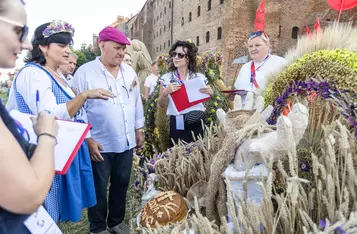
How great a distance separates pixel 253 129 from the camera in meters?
1.16

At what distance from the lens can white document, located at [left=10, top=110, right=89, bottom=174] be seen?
130 cm

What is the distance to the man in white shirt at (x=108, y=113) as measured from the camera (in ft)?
7.94

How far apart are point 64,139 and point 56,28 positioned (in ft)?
2.82

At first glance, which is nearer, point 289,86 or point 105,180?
point 289,86

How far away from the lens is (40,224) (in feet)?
3.07

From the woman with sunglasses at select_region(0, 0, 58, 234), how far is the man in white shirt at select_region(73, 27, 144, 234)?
1.48 meters

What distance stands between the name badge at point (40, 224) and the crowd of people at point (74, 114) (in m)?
0.02

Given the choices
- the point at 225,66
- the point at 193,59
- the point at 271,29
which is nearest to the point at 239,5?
the point at 271,29

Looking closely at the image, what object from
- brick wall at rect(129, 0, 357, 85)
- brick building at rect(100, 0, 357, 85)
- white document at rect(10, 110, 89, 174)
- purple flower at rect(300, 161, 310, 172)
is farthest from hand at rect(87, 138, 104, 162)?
brick wall at rect(129, 0, 357, 85)

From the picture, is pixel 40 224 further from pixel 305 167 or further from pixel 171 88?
pixel 171 88

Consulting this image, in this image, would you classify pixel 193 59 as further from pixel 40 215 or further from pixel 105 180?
pixel 40 215

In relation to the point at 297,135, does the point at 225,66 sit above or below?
above

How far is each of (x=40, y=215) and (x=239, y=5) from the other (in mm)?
20835

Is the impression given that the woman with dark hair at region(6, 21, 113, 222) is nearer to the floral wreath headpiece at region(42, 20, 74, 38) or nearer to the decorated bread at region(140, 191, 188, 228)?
the floral wreath headpiece at region(42, 20, 74, 38)
